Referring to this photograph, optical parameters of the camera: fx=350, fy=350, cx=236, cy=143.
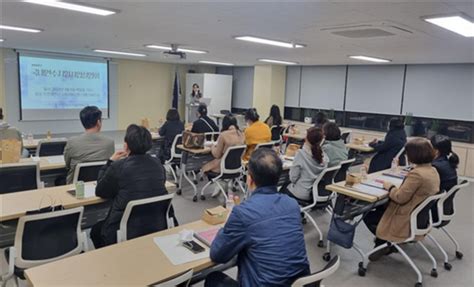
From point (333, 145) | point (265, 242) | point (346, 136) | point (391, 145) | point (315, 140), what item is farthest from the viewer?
point (346, 136)

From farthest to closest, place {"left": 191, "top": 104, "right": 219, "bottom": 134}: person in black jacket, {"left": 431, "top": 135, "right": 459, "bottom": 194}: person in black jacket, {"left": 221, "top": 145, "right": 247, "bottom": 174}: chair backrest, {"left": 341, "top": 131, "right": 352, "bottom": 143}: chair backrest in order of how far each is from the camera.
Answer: {"left": 341, "top": 131, "right": 352, "bottom": 143}: chair backrest < {"left": 191, "top": 104, "right": 219, "bottom": 134}: person in black jacket < {"left": 221, "top": 145, "right": 247, "bottom": 174}: chair backrest < {"left": 431, "top": 135, "right": 459, "bottom": 194}: person in black jacket

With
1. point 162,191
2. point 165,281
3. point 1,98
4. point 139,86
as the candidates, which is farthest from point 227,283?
point 139,86

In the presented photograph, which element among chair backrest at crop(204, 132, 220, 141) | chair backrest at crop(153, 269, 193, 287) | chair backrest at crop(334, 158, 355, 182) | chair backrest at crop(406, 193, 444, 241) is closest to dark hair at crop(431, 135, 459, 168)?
chair backrest at crop(406, 193, 444, 241)

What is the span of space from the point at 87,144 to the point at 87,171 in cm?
27

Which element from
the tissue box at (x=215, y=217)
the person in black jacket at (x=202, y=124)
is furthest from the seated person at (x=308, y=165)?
the person in black jacket at (x=202, y=124)

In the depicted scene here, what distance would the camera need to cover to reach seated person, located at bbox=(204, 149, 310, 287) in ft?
5.30

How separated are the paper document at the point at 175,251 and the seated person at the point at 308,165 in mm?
1957

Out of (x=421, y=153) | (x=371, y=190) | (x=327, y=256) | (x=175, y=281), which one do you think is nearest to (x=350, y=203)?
(x=371, y=190)

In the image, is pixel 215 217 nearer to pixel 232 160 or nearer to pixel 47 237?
pixel 47 237

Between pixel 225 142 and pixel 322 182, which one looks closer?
pixel 322 182

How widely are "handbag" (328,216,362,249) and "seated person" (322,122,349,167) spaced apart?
1013 mm

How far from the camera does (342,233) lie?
10.4 feet

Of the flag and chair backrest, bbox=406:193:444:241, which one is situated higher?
the flag

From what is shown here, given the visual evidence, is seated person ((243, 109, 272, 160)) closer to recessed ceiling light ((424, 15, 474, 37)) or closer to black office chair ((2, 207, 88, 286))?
recessed ceiling light ((424, 15, 474, 37))
